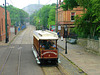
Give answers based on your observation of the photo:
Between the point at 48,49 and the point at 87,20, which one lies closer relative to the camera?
the point at 48,49

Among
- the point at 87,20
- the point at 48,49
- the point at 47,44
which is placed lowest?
the point at 48,49

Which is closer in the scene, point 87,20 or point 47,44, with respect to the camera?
point 47,44

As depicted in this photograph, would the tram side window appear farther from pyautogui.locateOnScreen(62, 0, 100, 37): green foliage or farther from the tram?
pyautogui.locateOnScreen(62, 0, 100, 37): green foliage

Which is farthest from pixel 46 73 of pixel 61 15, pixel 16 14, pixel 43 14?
pixel 16 14

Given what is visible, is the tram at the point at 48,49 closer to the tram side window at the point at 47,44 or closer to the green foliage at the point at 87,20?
the tram side window at the point at 47,44

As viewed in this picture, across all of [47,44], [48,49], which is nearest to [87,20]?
[47,44]

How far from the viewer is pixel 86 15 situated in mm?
22234

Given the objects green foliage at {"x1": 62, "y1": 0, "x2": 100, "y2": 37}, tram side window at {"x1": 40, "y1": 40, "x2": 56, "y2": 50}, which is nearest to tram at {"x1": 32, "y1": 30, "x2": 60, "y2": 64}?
tram side window at {"x1": 40, "y1": 40, "x2": 56, "y2": 50}

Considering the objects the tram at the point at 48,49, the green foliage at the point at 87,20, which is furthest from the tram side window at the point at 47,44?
the green foliage at the point at 87,20

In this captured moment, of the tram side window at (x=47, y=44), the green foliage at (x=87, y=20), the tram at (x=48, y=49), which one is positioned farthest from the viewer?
the green foliage at (x=87, y=20)

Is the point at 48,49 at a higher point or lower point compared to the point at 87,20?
lower

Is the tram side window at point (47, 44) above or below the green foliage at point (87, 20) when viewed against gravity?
below

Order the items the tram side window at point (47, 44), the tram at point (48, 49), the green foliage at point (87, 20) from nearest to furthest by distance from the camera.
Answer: the tram at point (48, 49) → the tram side window at point (47, 44) → the green foliage at point (87, 20)

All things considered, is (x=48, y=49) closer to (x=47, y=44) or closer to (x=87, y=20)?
(x=47, y=44)
